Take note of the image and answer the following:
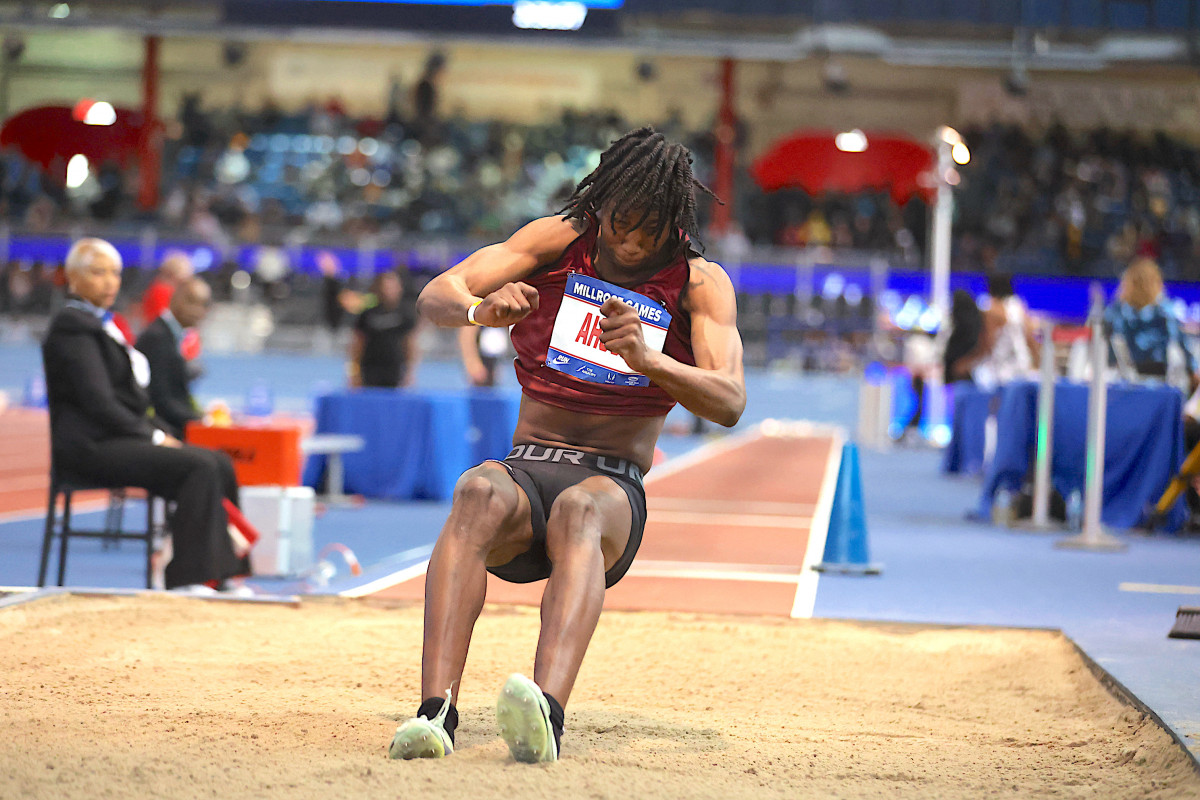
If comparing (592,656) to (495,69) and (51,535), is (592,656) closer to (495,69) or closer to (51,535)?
(51,535)

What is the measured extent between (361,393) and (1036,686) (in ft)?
22.0

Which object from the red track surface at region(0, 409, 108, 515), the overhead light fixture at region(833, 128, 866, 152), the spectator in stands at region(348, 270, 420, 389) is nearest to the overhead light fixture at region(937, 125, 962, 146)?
the overhead light fixture at region(833, 128, 866, 152)

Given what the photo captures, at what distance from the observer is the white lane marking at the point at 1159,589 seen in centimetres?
616

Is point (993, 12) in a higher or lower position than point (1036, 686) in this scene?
higher

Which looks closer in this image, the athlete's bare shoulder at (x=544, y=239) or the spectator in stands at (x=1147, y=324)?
the athlete's bare shoulder at (x=544, y=239)

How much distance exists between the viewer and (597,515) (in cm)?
315

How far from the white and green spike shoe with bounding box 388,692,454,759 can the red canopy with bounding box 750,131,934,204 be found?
1970cm

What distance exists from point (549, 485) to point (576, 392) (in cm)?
28

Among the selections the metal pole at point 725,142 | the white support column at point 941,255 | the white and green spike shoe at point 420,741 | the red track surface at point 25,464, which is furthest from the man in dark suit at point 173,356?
the metal pole at point 725,142

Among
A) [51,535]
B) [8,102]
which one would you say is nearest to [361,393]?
[51,535]

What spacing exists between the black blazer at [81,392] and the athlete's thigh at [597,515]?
2630mm

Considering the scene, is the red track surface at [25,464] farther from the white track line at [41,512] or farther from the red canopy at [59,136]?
the red canopy at [59,136]

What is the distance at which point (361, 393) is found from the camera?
32.9 ft

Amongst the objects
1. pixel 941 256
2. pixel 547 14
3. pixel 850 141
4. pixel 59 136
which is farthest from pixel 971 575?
pixel 59 136
